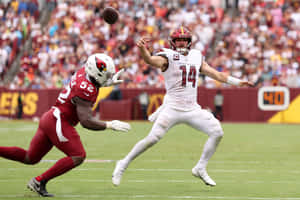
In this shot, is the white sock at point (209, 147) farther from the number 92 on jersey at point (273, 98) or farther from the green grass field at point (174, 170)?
the number 92 on jersey at point (273, 98)

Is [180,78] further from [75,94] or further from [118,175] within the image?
[75,94]

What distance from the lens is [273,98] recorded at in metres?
19.3

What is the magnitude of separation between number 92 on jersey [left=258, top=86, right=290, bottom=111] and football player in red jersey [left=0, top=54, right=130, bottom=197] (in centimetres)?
1290

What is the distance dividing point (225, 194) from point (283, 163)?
3221 millimetres

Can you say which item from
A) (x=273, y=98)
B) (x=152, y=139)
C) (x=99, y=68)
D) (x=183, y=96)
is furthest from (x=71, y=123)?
(x=273, y=98)

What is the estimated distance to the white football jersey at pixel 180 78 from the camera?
25.3 feet

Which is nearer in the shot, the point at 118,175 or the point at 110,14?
the point at 118,175

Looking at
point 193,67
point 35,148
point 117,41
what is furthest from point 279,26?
point 35,148

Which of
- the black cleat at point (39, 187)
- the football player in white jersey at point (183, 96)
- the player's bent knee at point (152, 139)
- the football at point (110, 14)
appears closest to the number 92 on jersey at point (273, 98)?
the football at point (110, 14)

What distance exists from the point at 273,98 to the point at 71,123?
43.0 ft

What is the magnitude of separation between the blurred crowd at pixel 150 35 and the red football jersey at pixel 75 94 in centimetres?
1338

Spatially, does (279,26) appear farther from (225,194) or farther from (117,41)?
(225,194)

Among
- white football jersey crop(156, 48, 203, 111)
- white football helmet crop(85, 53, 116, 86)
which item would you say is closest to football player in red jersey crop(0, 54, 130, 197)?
white football helmet crop(85, 53, 116, 86)

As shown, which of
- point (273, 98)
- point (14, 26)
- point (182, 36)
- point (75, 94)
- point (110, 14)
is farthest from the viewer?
point (14, 26)
